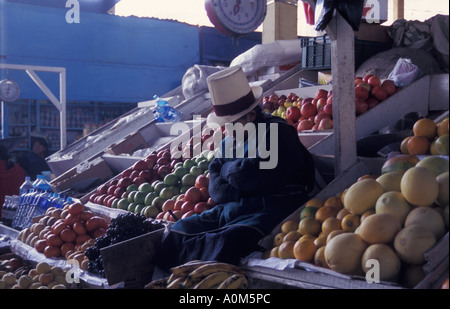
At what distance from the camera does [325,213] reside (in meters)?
2.48

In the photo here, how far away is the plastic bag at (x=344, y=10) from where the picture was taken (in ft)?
9.20

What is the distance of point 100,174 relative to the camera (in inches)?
229

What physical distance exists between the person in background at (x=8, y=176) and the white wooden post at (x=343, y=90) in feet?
16.7

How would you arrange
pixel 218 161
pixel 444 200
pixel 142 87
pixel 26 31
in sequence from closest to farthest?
pixel 444 200, pixel 218 161, pixel 26 31, pixel 142 87

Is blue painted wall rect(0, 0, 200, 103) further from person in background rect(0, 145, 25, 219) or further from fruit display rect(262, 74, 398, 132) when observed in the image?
fruit display rect(262, 74, 398, 132)

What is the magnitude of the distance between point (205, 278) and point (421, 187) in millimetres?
1043

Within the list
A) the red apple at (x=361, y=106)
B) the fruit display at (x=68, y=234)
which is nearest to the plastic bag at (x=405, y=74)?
the red apple at (x=361, y=106)

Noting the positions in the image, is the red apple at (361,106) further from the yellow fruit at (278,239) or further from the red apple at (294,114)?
the yellow fruit at (278,239)

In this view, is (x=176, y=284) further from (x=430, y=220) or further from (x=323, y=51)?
(x=323, y=51)
